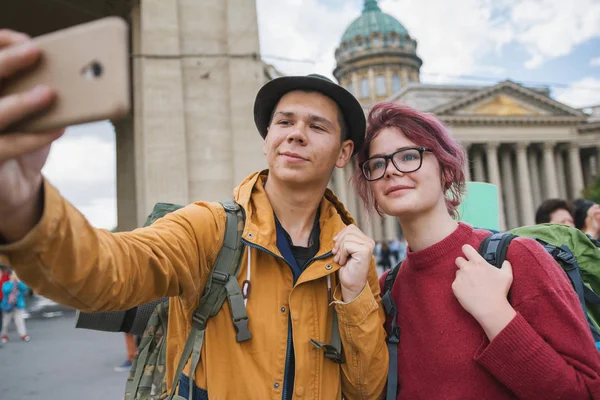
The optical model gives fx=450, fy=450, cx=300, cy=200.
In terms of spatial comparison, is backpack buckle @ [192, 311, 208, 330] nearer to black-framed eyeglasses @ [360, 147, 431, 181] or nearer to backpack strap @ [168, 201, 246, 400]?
backpack strap @ [168, 201, 246, 400]

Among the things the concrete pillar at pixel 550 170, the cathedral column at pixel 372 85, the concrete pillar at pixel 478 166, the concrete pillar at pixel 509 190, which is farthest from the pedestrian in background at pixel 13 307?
the cathedral column at pixel 372 85

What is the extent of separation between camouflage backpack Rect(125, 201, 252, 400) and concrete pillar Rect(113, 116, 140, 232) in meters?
12.7

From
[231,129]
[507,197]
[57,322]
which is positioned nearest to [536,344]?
→ [231,129]

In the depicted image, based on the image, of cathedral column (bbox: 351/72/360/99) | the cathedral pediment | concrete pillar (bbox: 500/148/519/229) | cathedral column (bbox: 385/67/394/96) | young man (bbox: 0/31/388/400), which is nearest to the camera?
young man (bbox: 0/31/388/400)

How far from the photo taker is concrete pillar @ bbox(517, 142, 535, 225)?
47.0 m

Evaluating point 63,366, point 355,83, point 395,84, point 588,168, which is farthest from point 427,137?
point 395,84

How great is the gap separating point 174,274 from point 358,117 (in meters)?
1.31

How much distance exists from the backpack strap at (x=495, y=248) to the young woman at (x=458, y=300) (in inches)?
1.4

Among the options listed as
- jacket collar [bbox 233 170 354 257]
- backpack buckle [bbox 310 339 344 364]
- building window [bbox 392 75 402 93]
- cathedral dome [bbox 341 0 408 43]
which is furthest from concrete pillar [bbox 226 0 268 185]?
cathedral dome [bbox 341 0 408 43]

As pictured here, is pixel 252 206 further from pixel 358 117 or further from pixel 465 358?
pixel 465 358

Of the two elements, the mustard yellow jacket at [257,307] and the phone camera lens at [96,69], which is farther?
the mustard yellow jacket at [257,307]

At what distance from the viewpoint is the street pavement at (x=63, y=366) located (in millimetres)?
6094

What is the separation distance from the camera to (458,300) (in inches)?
77.6

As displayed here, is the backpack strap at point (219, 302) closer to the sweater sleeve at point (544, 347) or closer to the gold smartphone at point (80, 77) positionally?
the sweater sleeve at point (544, 347)
